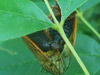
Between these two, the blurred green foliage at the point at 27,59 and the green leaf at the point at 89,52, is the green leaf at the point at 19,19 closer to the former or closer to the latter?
the blurred green foliage at the point at 27,59

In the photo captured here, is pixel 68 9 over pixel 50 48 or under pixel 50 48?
over

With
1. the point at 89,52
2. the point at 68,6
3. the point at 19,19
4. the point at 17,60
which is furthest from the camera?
the point at 89,52

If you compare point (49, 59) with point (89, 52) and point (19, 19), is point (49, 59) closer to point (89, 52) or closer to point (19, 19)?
point (19, 19)

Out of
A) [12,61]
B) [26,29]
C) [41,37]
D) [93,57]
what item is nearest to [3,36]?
[26,29]

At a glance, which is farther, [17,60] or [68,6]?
[17,60]

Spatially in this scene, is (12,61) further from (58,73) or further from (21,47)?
(58,73)

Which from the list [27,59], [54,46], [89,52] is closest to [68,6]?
[54,46]
